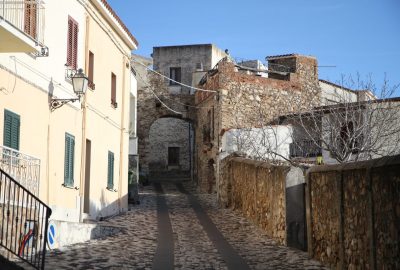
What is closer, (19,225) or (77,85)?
(19,225)

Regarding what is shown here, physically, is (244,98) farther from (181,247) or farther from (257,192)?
(181,247)

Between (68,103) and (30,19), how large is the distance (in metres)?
3.21

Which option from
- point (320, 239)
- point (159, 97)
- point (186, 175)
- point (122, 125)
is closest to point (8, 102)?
point (320, 239)

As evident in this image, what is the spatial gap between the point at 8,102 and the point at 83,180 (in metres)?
5.09

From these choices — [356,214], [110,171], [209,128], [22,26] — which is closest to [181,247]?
[356,214]

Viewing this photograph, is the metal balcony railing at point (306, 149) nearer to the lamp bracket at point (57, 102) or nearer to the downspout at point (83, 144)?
the downspout at point (83, 144)

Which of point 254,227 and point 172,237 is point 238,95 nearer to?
point 254,227

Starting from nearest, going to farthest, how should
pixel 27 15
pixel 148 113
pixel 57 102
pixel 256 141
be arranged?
pixel 27 15, pixel 57 102, pixel 256 141, pixel 148 113

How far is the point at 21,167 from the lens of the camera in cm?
1106

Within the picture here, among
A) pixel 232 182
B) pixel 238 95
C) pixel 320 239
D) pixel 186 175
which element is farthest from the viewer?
pixel 186 175

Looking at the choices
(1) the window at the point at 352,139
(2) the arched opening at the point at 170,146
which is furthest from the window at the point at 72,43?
(2) the arched opening at the point at 170,146

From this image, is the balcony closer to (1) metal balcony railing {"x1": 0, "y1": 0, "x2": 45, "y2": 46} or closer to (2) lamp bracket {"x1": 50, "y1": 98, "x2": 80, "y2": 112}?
(1) metal balcony railing {"x1": 0, "y1": 0, "x2": 45, "y2": 46}

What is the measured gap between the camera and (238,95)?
3100 cm

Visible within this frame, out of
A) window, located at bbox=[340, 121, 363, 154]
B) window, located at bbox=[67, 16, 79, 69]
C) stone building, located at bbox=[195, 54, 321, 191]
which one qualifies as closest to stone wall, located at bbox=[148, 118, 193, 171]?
stone building, located at bbox=[195, 54, 321, 191]
